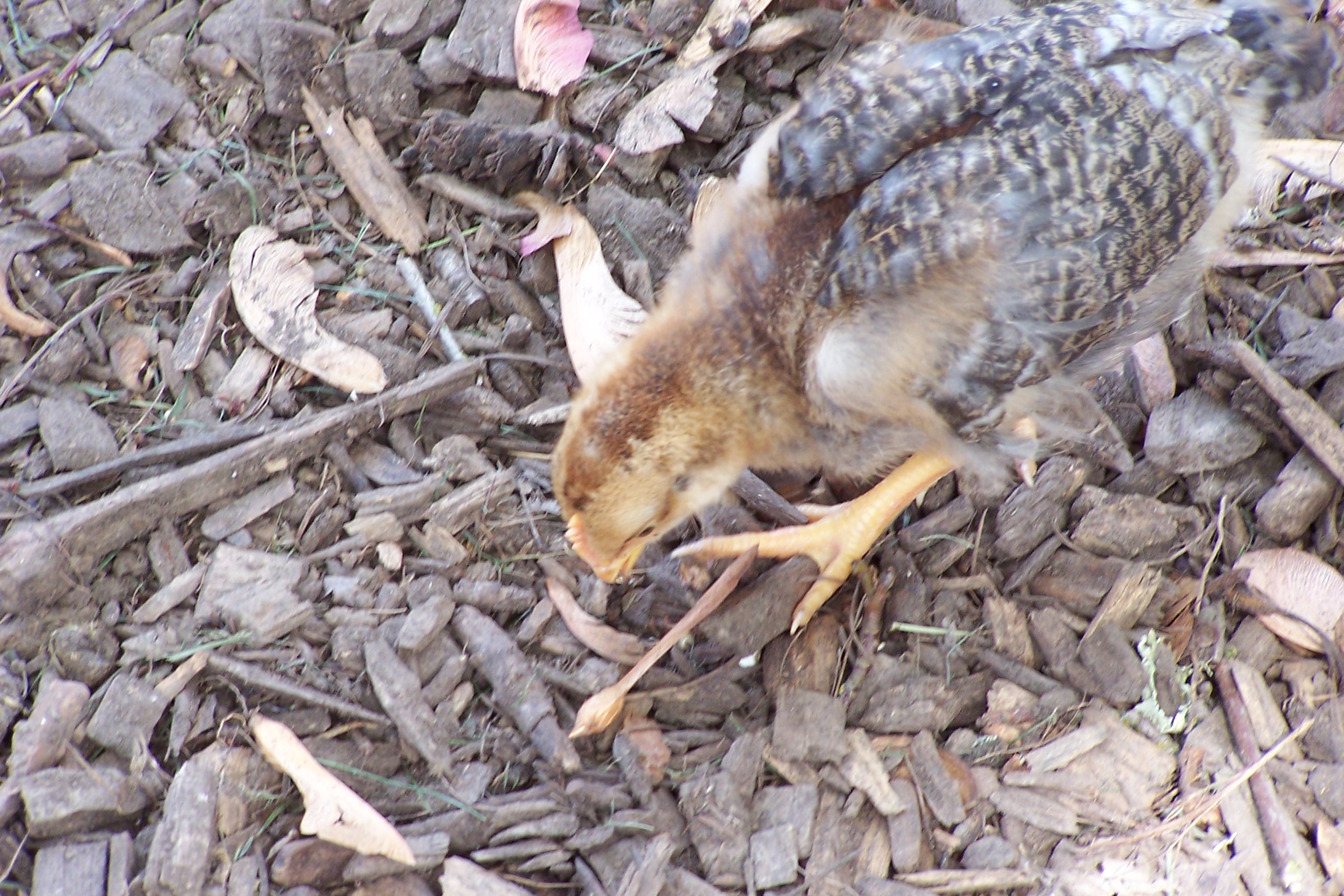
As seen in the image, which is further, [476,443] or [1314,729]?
[476,443]

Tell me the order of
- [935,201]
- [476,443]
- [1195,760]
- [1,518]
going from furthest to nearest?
[476,443], [1195,760], [1,518], [935,201]

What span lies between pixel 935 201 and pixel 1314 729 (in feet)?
6.17

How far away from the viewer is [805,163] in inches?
104

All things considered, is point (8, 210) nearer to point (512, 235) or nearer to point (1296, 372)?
point (512, 235)

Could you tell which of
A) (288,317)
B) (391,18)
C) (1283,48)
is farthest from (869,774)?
(391,18)

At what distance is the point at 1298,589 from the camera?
3037mm

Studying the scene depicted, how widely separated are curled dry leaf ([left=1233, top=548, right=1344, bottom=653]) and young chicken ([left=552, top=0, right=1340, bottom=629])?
80 cm

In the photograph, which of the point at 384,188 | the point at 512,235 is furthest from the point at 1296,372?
the point at 384,188

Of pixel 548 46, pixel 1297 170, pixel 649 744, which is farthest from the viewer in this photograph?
pixel 1297 170

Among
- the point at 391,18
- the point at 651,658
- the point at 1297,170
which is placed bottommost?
the point at 651,658

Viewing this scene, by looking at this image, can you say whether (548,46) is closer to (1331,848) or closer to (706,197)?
(706,197)

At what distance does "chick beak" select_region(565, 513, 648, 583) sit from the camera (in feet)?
8.65

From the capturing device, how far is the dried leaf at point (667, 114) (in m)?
3.31

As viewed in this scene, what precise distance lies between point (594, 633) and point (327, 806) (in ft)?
2.72
